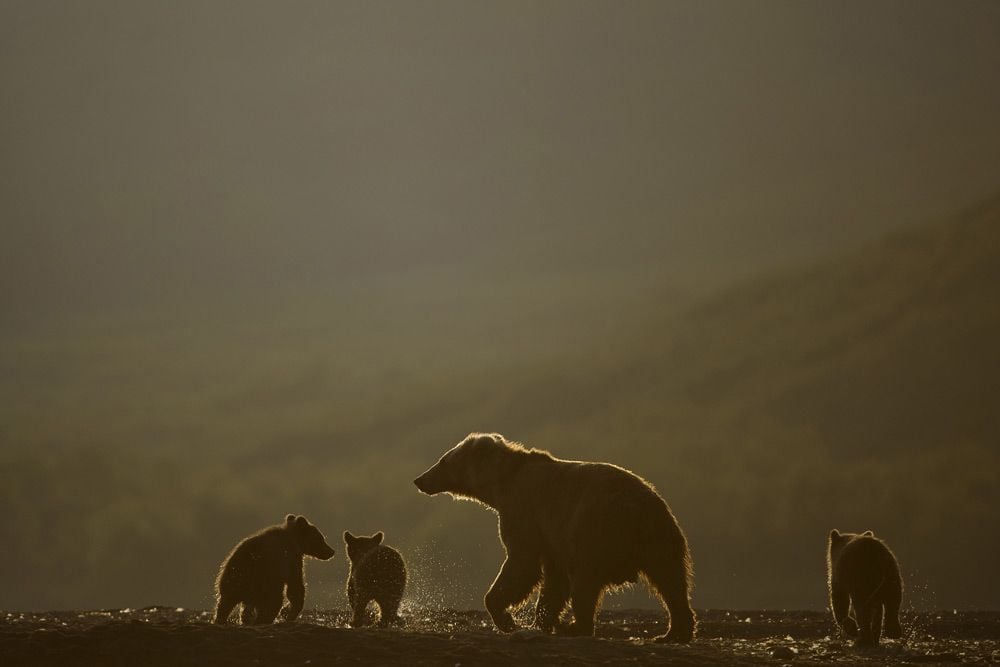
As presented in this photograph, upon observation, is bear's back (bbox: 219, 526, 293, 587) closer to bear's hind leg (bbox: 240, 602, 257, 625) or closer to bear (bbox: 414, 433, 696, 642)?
bear's hind leg (bbox: 240, 602, 257, 625)

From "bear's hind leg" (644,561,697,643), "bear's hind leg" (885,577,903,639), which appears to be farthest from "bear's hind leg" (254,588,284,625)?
"bear's hind leg" (885,577,903,639)

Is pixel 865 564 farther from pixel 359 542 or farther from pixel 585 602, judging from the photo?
pixel 359 542

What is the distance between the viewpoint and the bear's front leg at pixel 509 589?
16.7 m

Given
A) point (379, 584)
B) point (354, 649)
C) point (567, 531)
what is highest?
point (567, 531)

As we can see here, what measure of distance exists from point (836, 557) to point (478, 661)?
27.5 feet

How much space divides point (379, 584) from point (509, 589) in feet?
12.5

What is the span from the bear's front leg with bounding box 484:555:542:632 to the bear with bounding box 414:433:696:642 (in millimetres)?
14

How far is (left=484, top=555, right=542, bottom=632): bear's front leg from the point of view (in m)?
16.7

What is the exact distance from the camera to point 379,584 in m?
19.8

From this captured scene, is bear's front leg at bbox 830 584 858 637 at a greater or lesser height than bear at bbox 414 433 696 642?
lesser

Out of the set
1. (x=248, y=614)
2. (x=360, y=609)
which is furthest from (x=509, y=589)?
(x=248, y=614)

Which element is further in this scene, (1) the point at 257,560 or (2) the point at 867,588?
(1) the point at 257,560

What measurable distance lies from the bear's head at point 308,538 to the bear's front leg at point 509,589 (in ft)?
15.7

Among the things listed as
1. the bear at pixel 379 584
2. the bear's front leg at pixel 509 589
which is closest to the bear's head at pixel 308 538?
the bear at pixel 379 584
